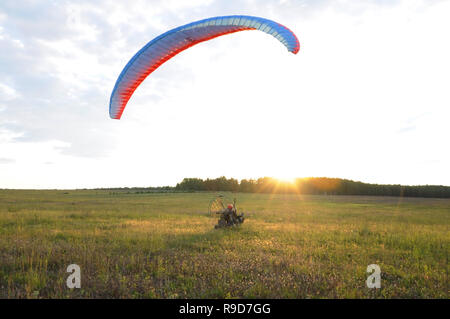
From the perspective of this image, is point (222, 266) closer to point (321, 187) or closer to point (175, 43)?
point (175, 43)

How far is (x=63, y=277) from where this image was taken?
22.4ft

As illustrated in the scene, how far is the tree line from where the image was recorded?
78.9m

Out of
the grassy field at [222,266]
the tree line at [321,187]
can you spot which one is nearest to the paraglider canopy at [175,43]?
the grassy field at [222,266]

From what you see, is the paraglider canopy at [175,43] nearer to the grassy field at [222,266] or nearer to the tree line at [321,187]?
the grassy field at [222,266]

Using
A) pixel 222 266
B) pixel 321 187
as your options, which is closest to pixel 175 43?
pixel 222 266

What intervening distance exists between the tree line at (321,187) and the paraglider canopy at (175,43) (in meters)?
82.7

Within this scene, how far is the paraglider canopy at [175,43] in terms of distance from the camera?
878 centimetres

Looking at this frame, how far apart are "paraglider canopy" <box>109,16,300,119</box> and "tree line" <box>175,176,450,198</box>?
82.7 metres

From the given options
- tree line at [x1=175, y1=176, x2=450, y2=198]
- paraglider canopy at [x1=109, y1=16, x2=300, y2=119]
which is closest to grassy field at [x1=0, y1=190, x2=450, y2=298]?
paraglider canopy at [x1=109, y1=16, x2=300, y2=119]

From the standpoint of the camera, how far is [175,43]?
10555 mm

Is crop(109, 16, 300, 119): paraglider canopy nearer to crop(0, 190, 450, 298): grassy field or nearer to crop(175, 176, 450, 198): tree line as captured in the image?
crop(0, 190, 450, 298): grassy field

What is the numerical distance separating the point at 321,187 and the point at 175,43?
86.1 metres
